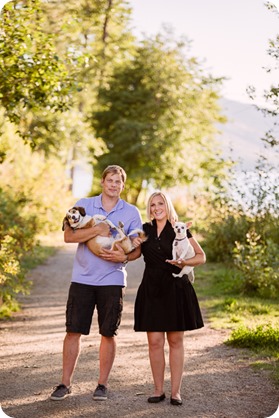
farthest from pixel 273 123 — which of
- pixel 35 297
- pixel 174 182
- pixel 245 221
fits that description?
pixel 174 182

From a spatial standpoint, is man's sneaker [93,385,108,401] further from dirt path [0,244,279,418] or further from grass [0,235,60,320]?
grass [0,235,60,320]

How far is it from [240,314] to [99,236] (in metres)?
4.56

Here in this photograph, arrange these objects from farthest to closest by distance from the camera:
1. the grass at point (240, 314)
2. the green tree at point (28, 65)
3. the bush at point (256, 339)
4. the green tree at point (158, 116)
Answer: the green tree at point (158, 116) → the green tree at point (28, 65) → the bush at point (256, 339) → the grass at point (240, 314)

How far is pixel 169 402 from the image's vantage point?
18.7 feet

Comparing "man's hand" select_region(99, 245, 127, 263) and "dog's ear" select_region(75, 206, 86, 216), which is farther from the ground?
"dog's ear" select_region(75, 206, 86, 216)

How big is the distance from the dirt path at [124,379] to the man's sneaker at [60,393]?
5cm

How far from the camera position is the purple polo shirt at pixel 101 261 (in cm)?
572

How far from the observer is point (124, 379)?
652 centimetres

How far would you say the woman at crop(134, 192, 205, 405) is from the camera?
5.57 m

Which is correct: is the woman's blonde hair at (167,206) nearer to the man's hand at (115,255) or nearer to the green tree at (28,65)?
the man's hand at (115,255)

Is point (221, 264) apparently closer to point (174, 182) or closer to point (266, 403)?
point (266, 403)

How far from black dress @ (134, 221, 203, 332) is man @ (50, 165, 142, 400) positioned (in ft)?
0.55

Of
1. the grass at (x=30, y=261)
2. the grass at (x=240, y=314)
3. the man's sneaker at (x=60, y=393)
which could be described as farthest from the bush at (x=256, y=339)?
the grass at (x=30, y=261)

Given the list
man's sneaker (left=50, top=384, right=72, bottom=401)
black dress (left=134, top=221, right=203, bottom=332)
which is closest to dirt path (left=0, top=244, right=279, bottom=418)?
man's sneaker (left=50, top=384, right=72, bottom=401)
